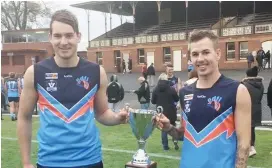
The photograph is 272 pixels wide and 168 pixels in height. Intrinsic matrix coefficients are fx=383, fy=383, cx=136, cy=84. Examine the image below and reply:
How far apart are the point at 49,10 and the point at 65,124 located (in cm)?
4768

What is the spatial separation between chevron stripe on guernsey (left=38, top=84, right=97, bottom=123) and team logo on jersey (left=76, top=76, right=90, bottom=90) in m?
0.05

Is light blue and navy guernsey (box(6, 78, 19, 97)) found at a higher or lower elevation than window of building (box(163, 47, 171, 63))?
lower

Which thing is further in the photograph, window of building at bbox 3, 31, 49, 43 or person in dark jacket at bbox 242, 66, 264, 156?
window of building at bbox 3, 31, 49, 43

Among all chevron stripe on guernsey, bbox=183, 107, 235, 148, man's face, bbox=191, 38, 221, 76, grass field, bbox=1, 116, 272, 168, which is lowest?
grass field, bbox=1, 116, 272, 168

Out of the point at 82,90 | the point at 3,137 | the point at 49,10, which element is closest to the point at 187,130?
the point at 82,90

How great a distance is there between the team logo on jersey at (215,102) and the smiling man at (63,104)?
81cm

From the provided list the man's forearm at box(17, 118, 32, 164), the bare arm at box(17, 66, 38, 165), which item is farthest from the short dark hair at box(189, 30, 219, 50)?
the man's forearm at box(17, 118, 32, 164)

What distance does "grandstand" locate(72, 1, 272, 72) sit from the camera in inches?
1227

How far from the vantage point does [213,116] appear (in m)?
2.56

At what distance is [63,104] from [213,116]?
3.32ft

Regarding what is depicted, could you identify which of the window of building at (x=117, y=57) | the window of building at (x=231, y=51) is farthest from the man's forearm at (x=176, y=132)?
the window of building at (x=117, y=57)

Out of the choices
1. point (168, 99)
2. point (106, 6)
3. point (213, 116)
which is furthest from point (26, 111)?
point (106, 6)

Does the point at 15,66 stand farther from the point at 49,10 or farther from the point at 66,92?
the point at 66,92

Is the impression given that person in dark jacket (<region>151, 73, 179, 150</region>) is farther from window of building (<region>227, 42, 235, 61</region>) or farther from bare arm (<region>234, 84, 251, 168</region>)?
window of building (<region>227, 42, 235, 61</region>)
